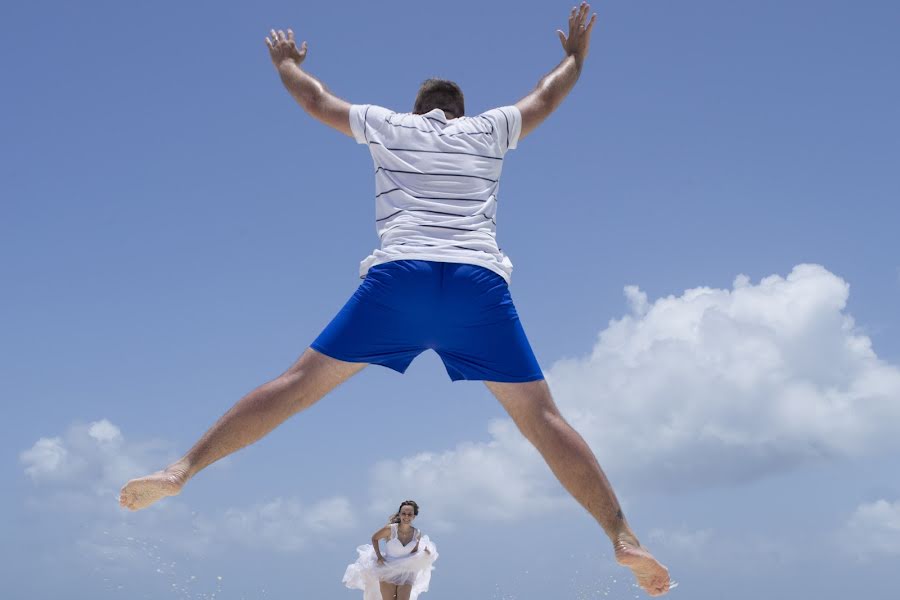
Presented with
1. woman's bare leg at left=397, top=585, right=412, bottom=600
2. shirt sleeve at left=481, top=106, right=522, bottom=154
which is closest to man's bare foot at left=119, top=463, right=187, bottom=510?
shirt sleeve at left=481, top=106, right=522, bottom=154

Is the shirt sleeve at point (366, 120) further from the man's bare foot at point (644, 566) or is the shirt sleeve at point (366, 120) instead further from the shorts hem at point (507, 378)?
the man's bare foot at point (644, 566)

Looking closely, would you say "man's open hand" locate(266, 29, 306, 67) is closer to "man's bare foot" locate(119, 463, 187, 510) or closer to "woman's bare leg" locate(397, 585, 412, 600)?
"man's bare foot" locate(119, 463, 187, 510)

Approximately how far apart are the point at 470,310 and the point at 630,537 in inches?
58.0

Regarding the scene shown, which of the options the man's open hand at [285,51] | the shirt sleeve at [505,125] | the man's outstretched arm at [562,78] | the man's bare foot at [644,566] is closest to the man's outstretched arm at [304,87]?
the man's open hand at [285,51]

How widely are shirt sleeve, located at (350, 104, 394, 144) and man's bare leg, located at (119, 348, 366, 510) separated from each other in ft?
4.26

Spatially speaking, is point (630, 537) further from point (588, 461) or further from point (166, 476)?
point (166, 476)

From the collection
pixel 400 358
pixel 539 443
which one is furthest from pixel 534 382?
pixel 400 358

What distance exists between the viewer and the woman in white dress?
43.2ft

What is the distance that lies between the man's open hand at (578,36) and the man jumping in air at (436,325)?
4.16ft

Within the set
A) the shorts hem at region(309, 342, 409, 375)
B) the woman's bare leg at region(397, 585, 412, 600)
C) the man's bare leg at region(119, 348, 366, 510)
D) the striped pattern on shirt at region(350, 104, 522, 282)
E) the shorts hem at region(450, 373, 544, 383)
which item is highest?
the woman's bare leg at region(397, 585, 412, 600)

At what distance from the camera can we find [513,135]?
18.2 ft

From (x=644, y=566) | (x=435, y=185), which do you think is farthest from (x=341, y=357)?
(x=644, y=566)

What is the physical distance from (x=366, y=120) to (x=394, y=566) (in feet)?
30.1

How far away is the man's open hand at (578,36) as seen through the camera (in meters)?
6.15
